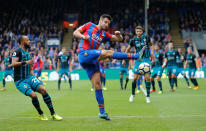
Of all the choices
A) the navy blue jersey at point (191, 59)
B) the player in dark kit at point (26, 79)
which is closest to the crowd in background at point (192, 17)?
the navy blue jersey at point (191, 59)

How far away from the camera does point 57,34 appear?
104 ft

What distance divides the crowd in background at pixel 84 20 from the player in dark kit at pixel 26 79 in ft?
65.1

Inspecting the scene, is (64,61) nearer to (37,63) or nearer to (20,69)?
(37,63)

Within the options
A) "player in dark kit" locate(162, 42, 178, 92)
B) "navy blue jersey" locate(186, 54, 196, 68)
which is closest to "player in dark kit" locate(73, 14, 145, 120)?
"player in dark kit" locate(162, 42, 178, 92)

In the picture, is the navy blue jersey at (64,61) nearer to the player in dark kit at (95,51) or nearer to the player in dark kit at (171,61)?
the player in dark kit at (171,61)

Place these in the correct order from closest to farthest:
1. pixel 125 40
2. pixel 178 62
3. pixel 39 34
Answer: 1. pixel 178 62
2. pixel 125 40
3. pixel 39 34

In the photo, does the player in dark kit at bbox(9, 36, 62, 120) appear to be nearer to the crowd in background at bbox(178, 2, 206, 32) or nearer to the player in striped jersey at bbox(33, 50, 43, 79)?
the player in striped jersey at bbox(33, 50, 43, 79)

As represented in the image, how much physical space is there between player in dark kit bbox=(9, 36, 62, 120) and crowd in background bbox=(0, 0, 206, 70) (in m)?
19.8

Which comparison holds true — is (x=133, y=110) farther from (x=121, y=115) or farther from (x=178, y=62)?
(x=178, y=62)

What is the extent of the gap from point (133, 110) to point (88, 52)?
2582 mm

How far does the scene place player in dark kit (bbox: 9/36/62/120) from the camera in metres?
6.25

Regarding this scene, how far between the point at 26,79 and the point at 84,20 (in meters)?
30.1

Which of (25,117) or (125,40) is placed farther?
(125,40)

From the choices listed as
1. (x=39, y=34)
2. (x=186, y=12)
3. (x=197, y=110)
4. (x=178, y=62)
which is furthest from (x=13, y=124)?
(x=186, y=12)
